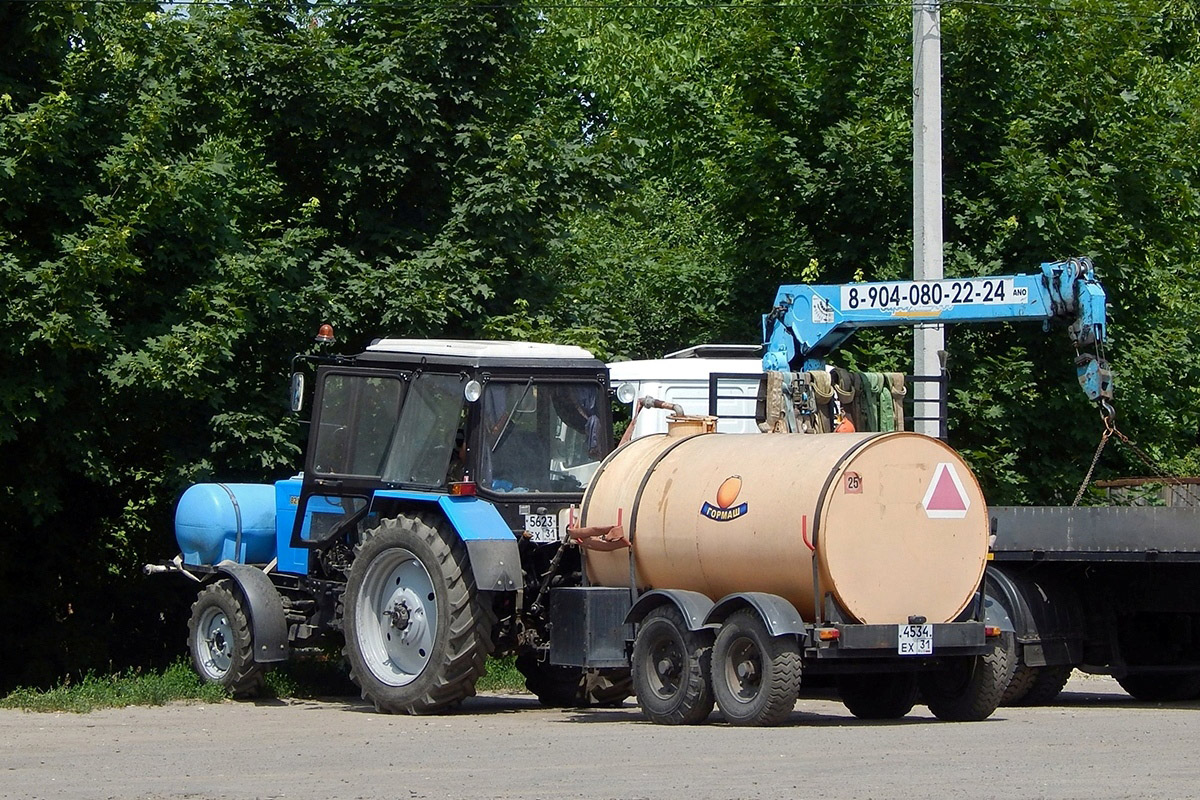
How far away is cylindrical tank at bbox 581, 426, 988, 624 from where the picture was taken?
12.0m

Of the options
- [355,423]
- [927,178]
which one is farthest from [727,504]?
[927,178]

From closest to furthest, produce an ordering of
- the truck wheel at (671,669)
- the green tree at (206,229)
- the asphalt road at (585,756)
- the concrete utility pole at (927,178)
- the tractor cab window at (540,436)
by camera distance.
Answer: the asphalt road at (585,756) → the truck wheel at (671,669) → the tractor cab window at (540,436) → the green tree at (206,229) → the concrete utility pole at (927,178)

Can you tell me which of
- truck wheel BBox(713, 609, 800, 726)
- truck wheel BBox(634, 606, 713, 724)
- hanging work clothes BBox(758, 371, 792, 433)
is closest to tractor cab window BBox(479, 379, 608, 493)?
hanging work clothes BBox(758, 371, 792, 433)

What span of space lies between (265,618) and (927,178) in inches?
312

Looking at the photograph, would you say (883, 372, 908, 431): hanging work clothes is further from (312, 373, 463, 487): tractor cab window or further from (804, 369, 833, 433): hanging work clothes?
(312, 373, 463, 487): tractor cab window

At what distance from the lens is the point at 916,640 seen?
39.7 ft

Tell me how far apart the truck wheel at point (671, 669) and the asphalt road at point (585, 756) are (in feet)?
0.70

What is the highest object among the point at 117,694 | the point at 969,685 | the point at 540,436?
the point at 540,436

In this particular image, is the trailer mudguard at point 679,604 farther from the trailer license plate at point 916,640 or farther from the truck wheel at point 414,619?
the trailer license plate at point 916,640

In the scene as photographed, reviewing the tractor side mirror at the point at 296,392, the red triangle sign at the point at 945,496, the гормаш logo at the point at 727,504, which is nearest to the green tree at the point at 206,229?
the tractor side mirror at the point at 296,392

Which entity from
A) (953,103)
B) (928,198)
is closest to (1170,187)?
(953,103)

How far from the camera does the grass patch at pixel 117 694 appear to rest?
14.6 metres

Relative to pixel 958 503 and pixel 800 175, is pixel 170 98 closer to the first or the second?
pixel 800 175

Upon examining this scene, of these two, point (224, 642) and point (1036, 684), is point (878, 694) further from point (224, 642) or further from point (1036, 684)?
point (224, 642)
